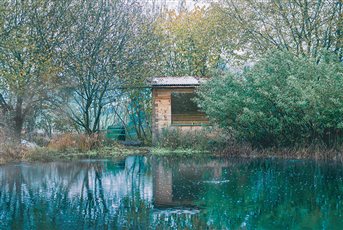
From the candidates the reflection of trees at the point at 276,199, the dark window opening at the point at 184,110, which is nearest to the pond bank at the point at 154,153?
the reflection of trees at the point at 276,199

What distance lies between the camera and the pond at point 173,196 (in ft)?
23.3

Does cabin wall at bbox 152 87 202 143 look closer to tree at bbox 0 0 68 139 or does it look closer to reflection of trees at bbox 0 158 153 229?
tree at bbox 0 0 68 139

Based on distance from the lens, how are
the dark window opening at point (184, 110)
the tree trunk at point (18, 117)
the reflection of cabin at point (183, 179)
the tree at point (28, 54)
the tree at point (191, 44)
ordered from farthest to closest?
the tree at point (191, 44) → the dark window opening at point (184, 110) → the tree trunk at point (18, 117) → the tree at point (28, 54) → the reflection of cabin at point (183, 179)

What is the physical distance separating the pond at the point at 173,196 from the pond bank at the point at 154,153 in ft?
5.35

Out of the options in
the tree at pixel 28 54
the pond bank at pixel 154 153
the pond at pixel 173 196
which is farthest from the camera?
the tree at pixel 28 54

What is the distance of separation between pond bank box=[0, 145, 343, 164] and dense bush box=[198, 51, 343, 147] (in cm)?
51

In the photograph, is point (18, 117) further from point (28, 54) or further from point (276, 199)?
point (276, 199)

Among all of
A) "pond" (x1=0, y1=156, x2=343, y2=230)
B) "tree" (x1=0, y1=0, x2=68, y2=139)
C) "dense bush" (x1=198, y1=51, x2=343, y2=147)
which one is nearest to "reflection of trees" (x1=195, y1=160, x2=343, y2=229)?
"pond" (x1=0, y1=156, x2=343, y2=230)

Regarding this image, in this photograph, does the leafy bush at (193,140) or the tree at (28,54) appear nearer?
the tree at (28,54)

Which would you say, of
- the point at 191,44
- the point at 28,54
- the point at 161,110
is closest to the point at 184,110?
the point at 191,44

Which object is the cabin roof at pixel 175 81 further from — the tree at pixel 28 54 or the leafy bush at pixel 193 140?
the tree at pixel 28 54

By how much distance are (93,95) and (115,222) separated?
16.4 meters

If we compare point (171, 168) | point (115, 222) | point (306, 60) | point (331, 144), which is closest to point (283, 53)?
point (306, 60)

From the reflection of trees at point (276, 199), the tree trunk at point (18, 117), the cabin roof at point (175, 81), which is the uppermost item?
the cabin roof at point (175, 81)
